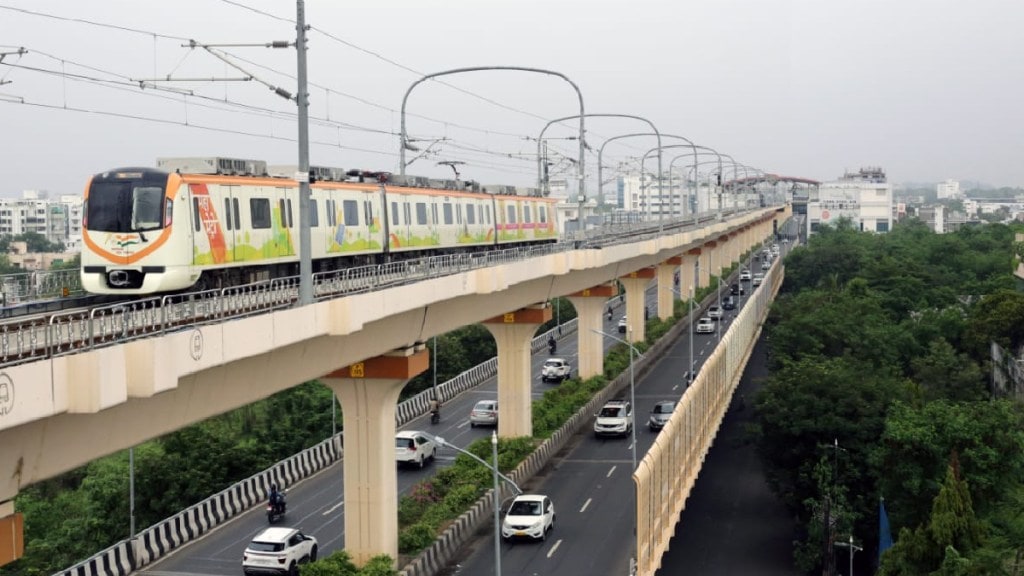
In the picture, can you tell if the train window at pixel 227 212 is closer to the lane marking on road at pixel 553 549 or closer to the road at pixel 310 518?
the road at pixel 310 518

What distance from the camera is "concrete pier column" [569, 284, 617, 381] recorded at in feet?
200

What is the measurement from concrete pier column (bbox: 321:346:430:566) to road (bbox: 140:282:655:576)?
2804 millimetres

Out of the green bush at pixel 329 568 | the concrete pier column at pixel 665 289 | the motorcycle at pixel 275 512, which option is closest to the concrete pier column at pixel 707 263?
the concrete pier column at pixel 665 289

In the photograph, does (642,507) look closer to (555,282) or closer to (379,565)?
(379,565)

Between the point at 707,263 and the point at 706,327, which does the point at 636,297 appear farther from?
the point at 707,263

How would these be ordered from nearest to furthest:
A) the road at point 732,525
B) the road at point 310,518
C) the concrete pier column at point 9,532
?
the concrete pier column at point 9,532 → the road at point 310,518 → the road at point 732,525

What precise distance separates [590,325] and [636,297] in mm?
13423

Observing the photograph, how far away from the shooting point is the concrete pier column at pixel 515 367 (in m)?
48.2

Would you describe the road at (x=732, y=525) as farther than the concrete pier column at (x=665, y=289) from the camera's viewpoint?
No

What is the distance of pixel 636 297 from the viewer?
243 ft

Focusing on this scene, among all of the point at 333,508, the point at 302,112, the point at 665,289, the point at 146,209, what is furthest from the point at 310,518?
the point at 665,289

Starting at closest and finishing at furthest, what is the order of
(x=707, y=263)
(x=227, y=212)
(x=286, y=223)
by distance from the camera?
(x=227, y=212)
(x=286, y=223)
(x=707, y=263)

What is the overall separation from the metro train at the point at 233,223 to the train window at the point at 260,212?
0.08 feet

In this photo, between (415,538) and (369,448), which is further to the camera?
(415,538)
